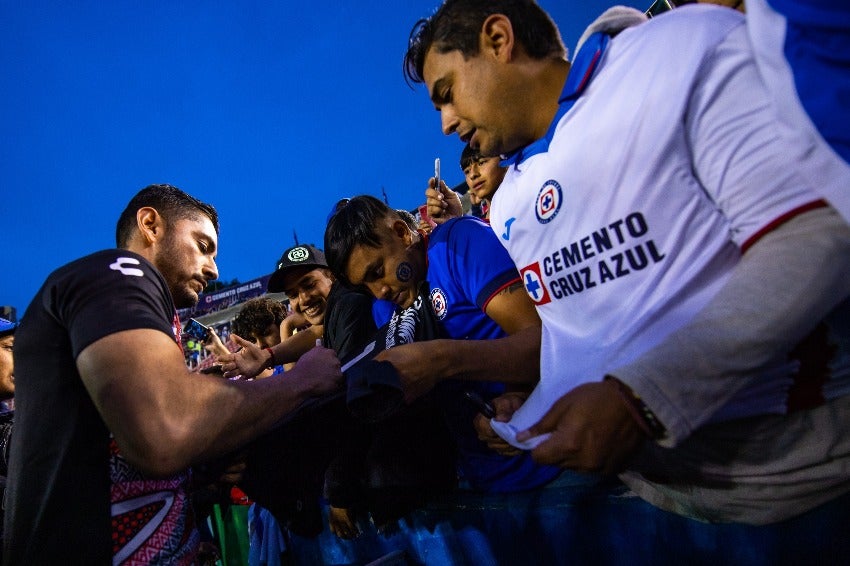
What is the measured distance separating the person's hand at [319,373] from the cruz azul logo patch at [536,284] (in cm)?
87

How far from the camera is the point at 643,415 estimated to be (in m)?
0.78

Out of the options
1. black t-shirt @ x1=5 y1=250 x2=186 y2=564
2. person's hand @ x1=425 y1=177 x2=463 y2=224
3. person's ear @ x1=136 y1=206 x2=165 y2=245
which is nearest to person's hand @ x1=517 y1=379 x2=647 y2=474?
black t-shirt @ x1=5 y1=250 x2=186 y2=564

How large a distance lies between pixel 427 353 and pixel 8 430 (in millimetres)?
3332

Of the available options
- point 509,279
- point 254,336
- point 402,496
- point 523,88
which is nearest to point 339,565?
point 402,496

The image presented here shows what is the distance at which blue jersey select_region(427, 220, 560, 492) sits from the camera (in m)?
1.70

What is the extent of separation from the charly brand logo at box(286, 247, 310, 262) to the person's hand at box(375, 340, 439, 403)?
3024 millimetres

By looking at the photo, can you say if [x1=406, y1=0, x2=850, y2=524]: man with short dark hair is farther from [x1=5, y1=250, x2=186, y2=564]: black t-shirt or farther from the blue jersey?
[x1=5, y1=250, x2=186, y2=564]: black t-shirt

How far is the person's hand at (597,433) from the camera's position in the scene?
2.64 ft

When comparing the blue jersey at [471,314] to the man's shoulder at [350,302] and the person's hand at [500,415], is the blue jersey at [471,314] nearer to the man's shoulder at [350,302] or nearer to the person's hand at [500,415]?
the person's hand at [500,415]

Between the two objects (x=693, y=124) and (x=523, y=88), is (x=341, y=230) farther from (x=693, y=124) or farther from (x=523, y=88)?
(x=693, y=124)

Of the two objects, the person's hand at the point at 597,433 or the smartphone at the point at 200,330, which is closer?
the person's hand at the point at 597,433

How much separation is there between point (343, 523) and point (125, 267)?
1.80 m

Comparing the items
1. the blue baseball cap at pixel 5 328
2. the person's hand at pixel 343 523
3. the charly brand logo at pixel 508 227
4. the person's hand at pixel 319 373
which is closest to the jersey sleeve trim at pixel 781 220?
the charly brand logo at pixel 508 227

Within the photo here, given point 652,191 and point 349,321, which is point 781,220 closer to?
point 652,191
